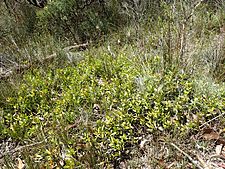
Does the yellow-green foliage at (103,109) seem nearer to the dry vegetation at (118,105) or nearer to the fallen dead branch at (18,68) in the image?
the dry vegetation at (118,105)

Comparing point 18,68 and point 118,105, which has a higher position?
point 18,68

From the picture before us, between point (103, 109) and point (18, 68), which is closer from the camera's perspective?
point (103, 109)

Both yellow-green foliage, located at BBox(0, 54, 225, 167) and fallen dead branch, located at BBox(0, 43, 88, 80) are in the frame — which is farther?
fallen dead branch, located at BBox(0, 43, 88, 80)

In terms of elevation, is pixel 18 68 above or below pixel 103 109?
above

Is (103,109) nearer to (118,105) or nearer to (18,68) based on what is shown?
(118,105)

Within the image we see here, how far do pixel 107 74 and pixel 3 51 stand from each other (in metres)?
1.99

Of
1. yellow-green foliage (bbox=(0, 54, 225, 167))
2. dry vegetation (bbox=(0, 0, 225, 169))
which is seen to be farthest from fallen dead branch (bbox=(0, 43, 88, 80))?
yellow-green foliage (bbox=(0, 54, 225, 167))

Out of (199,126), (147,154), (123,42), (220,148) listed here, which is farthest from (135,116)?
(123,42)

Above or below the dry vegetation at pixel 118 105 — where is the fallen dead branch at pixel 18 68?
above

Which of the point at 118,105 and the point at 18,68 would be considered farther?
the point at 18,68

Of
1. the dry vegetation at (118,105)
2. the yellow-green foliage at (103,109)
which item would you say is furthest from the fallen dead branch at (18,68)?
the yellow-green foliage at (103,109)

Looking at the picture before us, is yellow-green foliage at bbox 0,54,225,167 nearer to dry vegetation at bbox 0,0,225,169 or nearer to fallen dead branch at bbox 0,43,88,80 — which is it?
dry vegetation at bbox 0,0,225,169

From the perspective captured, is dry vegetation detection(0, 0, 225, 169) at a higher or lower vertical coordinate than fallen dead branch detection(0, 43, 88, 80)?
lower

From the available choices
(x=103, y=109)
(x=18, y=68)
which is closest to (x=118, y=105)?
(x=103, y=109)
